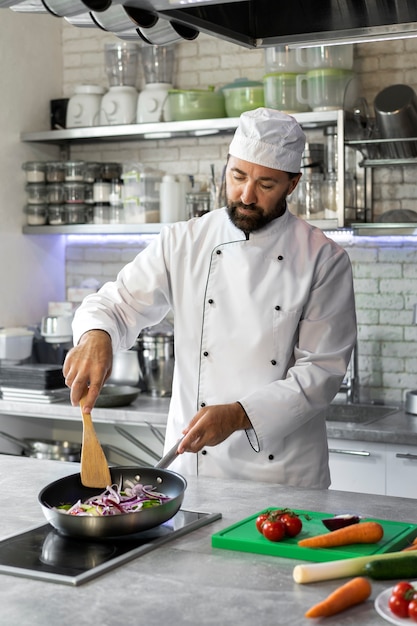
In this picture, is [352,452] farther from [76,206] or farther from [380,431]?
[76,206]

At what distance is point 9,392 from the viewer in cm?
477

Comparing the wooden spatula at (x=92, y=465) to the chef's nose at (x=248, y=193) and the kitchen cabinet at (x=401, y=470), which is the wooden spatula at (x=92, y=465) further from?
the kitchen cabinet at (x=401, y=470)

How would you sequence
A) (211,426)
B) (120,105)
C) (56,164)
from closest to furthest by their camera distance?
1. (211,426)
2. (120,105)
3. (56,164)

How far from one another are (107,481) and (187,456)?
2.37 feet

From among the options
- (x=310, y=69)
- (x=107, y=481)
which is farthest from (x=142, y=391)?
(x=107, y=481)

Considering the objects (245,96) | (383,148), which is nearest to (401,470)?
(383,148)

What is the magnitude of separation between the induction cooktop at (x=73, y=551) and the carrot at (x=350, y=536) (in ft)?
1.08

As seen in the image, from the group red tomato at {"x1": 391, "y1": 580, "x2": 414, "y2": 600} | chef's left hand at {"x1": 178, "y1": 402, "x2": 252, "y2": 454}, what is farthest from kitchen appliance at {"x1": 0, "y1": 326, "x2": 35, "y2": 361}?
red tomato at {"x1": 391, "y1": 580, "x2": 414, "y2": 600}

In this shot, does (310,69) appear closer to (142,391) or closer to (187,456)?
(142,391)

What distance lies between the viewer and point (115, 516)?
197 cm

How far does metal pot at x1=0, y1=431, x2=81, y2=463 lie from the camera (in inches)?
193

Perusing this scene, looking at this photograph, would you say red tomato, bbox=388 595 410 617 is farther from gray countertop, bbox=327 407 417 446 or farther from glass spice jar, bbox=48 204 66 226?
glass spice jar, bbox=48 204 66 226

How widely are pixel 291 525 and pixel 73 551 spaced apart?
0.46 metres

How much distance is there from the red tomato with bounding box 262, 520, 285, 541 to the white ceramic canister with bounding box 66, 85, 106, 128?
362cm
